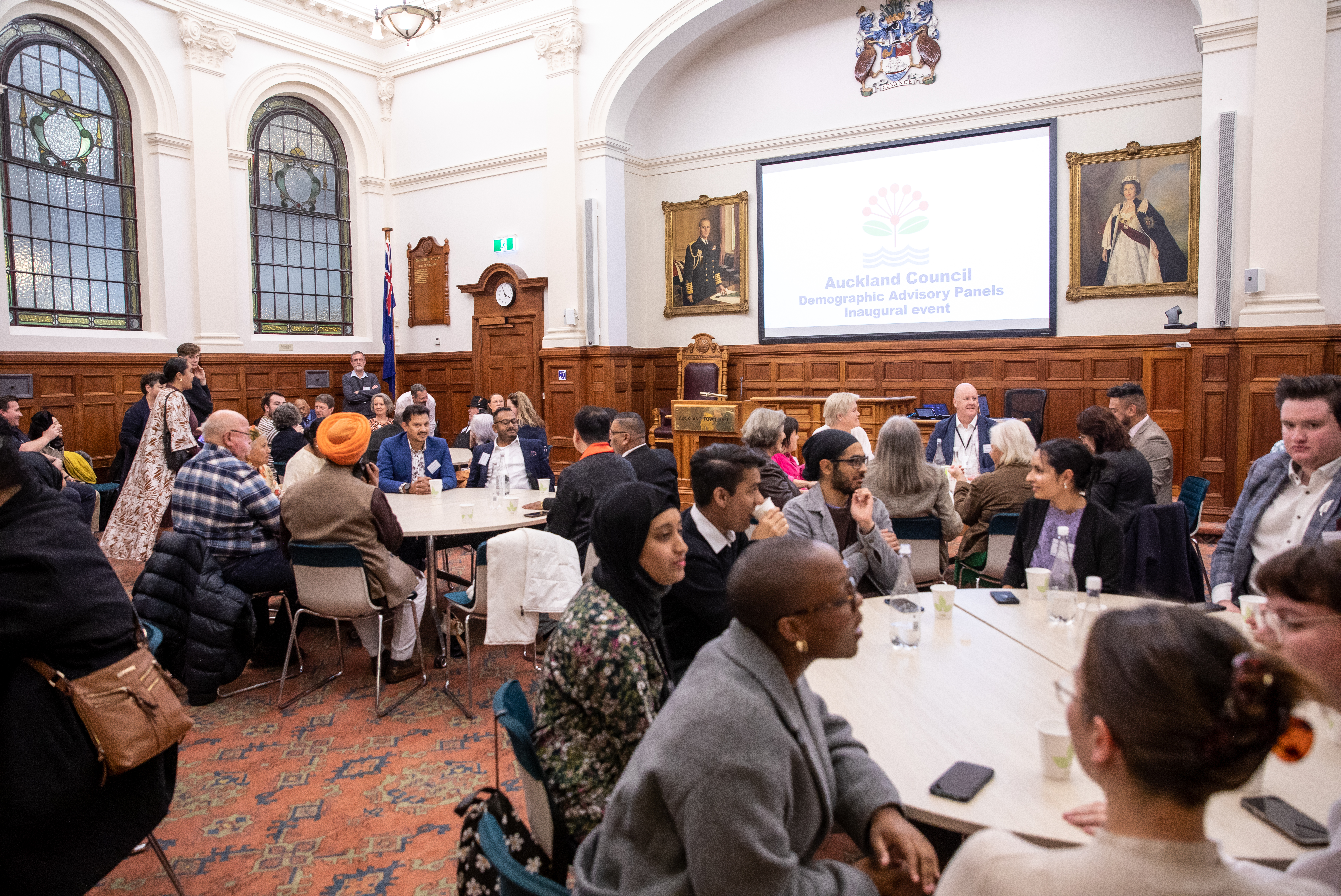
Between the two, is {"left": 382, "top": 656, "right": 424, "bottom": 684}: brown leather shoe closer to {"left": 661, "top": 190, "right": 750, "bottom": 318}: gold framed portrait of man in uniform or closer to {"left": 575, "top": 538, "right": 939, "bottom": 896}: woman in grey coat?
{"left": 575, "top": 538, "right": 939, "bottom": 896}: woman in grey coat

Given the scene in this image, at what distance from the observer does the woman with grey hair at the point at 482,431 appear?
8.21m

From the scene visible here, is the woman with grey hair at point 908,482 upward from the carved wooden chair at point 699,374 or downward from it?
downward

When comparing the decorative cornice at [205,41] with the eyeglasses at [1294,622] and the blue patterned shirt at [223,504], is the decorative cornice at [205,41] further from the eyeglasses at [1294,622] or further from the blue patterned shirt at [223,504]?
the eyeglasses at [1294,622]

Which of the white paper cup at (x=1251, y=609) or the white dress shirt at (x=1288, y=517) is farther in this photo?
the white dress shirt at (x=1288, y=517)

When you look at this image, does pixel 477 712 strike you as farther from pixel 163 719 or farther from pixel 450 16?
pixel 450 16

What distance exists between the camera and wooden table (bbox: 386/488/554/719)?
4.44 metres

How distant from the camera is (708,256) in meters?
11.0

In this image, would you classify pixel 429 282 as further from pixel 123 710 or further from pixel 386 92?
pixel 123 710

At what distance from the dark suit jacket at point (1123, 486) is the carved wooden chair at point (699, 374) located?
6544 mm

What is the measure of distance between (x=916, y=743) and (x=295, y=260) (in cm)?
1204

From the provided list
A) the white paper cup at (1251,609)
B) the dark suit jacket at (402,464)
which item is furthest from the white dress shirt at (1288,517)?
the dark suit jacket at (402,464)

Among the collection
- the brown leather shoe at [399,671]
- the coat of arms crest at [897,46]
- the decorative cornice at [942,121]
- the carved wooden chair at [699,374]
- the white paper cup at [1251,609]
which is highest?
the coat of arms crest at [897,46]

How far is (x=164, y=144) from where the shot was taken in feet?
33.5

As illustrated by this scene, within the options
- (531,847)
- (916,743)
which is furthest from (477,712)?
(916,743)
